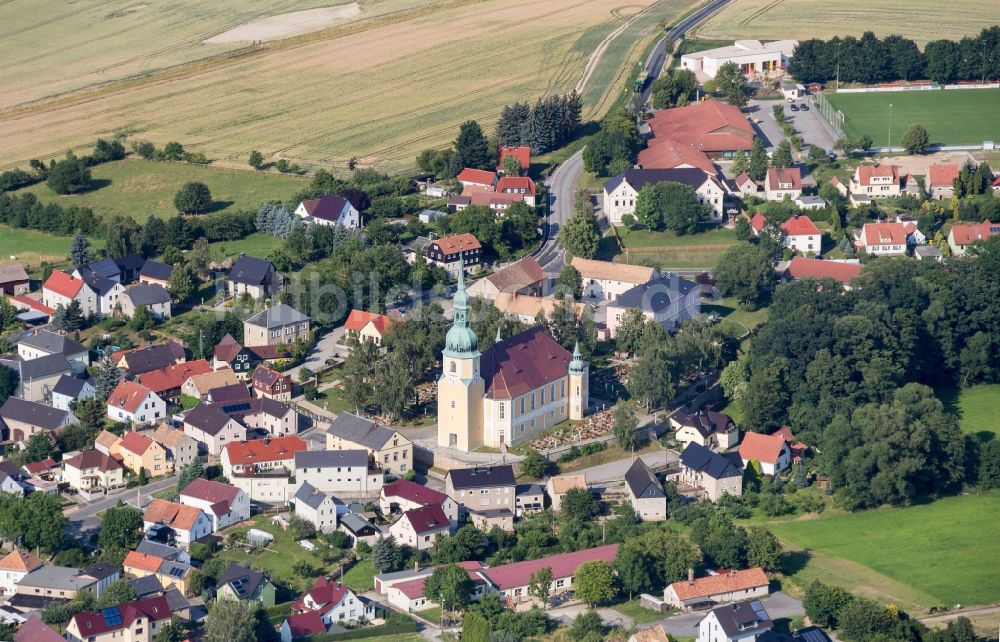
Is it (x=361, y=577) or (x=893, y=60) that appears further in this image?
(x=893, y=60)

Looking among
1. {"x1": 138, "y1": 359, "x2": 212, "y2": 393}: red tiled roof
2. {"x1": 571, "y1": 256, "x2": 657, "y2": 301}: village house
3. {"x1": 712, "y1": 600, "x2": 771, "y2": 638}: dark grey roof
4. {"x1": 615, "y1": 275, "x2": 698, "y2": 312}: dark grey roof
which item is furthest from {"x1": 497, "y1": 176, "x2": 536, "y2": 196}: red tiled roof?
{"x1": 712, "y1": 600, "x2": 771, "y2": 638}: dark grey roof

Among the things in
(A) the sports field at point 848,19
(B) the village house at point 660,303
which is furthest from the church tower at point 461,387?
(A) the sports field at point 848,19

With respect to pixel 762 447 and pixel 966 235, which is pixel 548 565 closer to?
pixel 762 447

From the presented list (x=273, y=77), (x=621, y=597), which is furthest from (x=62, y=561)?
(x=273, y=77)

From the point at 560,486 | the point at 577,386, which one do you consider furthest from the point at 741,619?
the point at 577,386

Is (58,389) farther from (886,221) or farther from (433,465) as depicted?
(886,221)

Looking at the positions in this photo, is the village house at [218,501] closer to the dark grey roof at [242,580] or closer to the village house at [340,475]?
the village house at [340,475]

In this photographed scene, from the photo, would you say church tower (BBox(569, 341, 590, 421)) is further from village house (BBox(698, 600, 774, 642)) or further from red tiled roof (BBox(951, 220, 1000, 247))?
red tiled roof (BBox(951, 220, 1000, 247))
